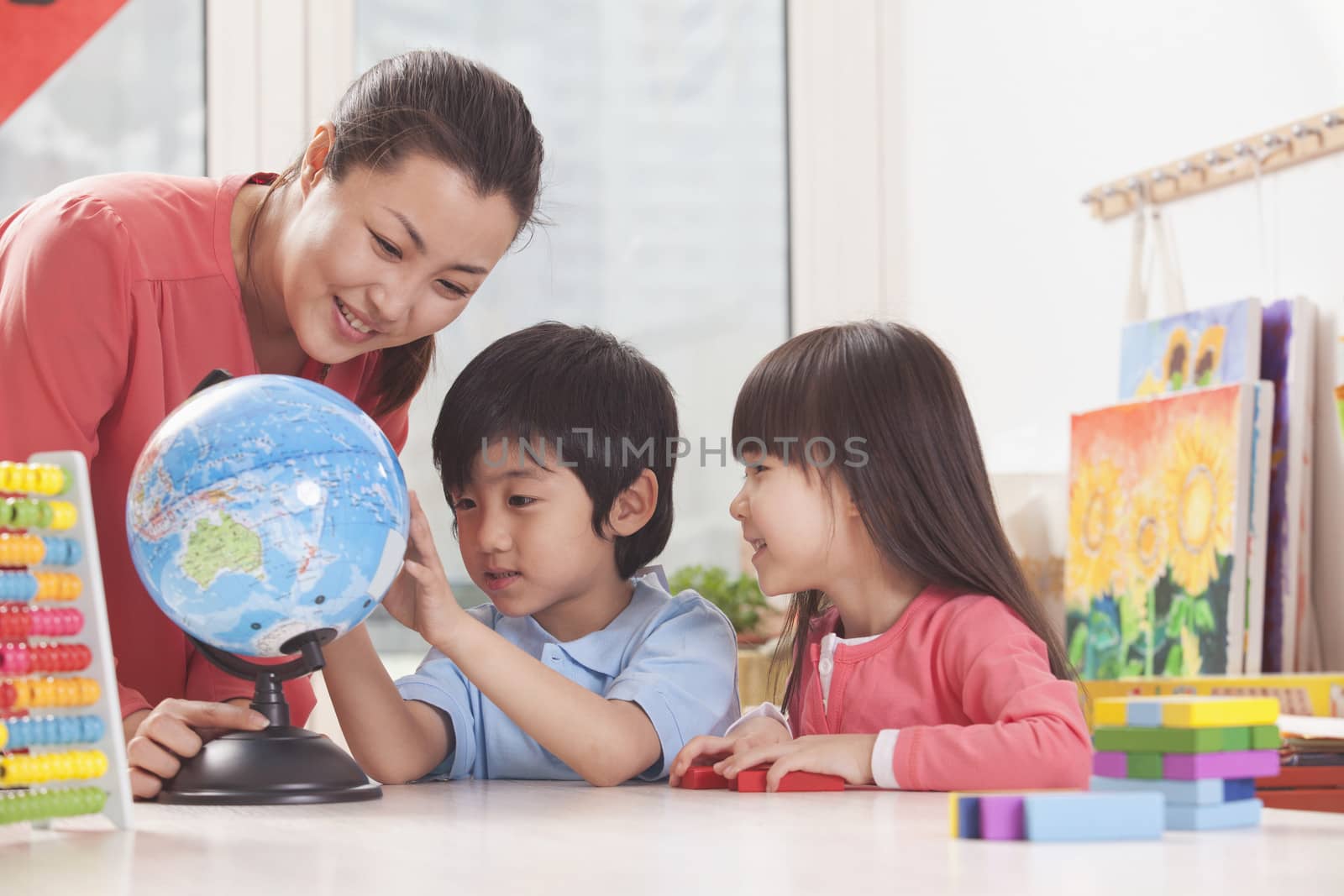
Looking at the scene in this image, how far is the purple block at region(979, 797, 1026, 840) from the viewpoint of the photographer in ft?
2.94

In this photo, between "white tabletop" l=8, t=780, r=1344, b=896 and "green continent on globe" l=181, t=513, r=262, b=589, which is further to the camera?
"green continent on globe" l=181, t=513, r=262, b=589

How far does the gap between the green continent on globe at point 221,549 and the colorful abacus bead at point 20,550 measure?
0.12 meters

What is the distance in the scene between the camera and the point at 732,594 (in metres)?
3.22

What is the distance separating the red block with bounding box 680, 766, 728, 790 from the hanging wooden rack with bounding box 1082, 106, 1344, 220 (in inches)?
63.9

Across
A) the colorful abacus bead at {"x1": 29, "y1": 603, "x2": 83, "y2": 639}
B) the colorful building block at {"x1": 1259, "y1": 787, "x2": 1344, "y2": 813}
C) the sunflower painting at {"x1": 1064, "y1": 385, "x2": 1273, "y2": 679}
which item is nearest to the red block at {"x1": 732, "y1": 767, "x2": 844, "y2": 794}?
the colorful abacus bead at {"x1": 29, "y1": 603, "x2": 83, "y2": 639}

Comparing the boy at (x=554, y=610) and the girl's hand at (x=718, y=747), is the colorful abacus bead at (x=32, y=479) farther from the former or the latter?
the girl's hand at (x=718, y=747)

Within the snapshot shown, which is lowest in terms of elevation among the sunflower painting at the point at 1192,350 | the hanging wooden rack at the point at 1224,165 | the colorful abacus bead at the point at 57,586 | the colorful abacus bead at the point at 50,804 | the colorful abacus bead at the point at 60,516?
the colorful abacus bead at the point at 50,804

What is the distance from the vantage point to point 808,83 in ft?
12.9

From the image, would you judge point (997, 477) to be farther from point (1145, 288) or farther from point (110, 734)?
point (110, 734)

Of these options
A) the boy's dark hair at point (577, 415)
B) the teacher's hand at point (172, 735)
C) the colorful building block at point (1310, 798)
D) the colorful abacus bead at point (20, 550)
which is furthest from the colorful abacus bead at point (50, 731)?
the colorful building block at point (1310, 798)

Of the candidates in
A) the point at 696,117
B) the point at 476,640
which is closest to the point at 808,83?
the point at 696,117

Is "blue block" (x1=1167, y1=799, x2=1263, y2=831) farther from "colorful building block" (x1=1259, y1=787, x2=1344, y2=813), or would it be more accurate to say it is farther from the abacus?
"colorful building block" (x1=1259, y1=787, x2=1344, y2=813)

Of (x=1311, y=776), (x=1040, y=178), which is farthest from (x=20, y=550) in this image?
(x=1040, y=178)

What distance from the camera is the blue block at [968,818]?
0.92m
